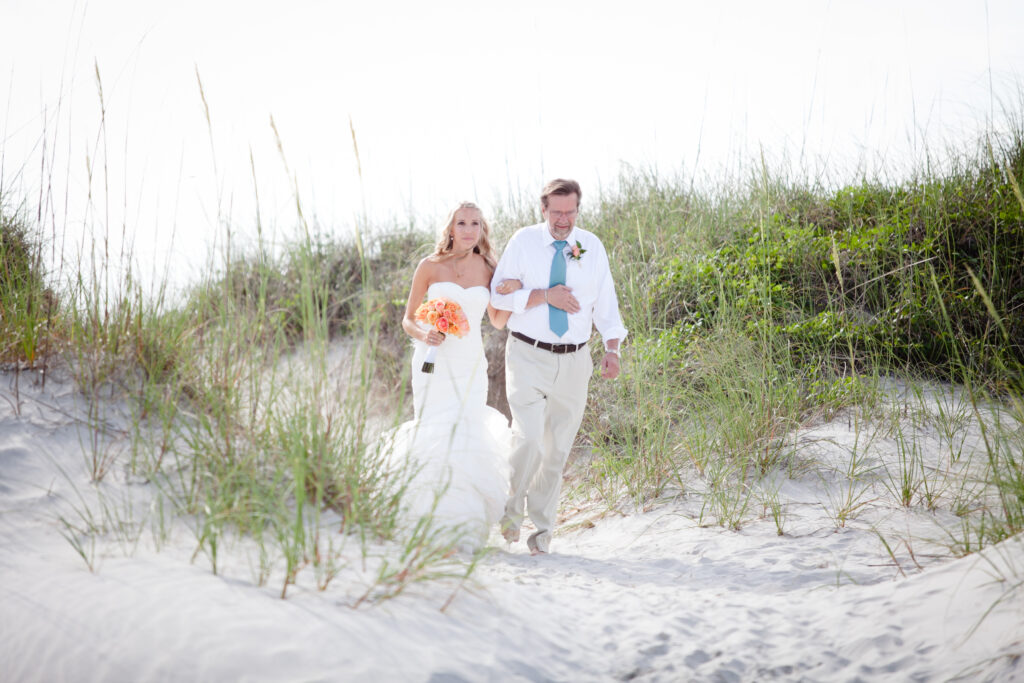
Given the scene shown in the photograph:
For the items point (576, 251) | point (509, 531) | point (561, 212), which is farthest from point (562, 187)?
point (509, 531)

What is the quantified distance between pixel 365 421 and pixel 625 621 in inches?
57.8

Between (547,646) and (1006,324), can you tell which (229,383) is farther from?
(1006,324)

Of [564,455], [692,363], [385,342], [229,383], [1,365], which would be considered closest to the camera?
[229,383]

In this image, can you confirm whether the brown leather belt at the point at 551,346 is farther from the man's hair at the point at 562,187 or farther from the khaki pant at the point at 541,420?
the man's hair at the point at 562,187

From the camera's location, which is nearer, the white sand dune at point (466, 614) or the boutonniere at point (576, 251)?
the white sand dune at point (466, 614)

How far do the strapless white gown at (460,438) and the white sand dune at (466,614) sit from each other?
0.47 m

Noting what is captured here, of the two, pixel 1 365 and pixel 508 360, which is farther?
pixel 508 360

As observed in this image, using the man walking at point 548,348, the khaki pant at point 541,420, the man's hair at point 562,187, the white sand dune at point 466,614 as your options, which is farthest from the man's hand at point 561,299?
the white sand dune at point 466,614

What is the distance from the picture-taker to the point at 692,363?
6309mm

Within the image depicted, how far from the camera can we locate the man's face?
462 centimetres

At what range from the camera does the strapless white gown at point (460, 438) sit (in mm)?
4105

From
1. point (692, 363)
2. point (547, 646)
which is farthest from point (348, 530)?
point (692, 363)

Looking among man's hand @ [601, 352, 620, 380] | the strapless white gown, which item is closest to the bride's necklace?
the strapless white gown

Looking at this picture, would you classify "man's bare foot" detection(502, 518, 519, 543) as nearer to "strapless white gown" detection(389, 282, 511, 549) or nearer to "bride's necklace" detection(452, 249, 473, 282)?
"strapless white gown" detection(389, 282, 511, 549)
